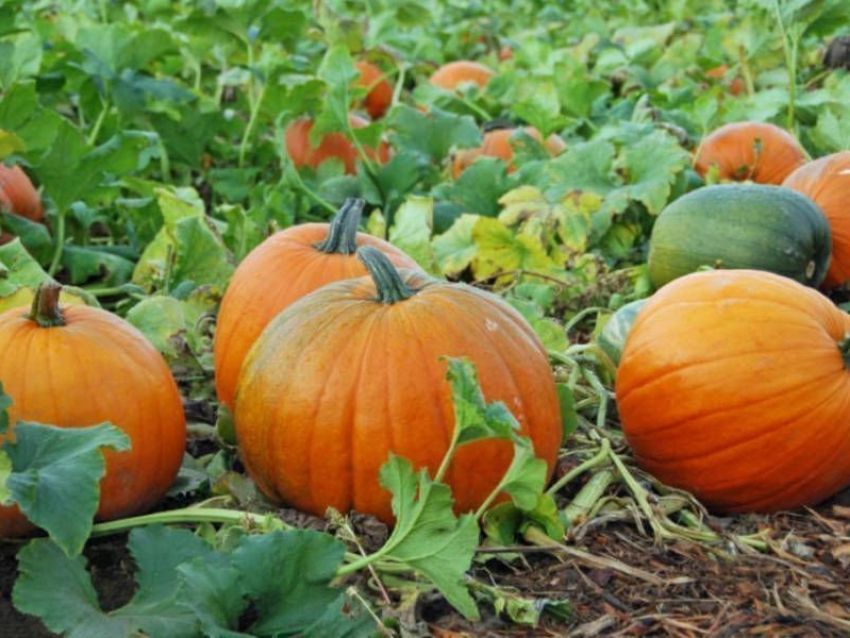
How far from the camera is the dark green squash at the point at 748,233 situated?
147 inches

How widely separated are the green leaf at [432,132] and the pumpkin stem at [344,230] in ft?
5.69

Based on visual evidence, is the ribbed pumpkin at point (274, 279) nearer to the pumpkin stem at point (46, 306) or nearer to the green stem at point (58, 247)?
the pumpkin stem at point (46, 306)

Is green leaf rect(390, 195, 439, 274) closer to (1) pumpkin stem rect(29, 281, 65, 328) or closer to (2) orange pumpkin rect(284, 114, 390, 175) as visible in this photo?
(2) orange pumpkin rect(284, 114, 390, 175)

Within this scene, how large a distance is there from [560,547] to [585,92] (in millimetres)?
3651

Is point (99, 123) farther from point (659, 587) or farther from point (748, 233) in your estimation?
point (659, 587)

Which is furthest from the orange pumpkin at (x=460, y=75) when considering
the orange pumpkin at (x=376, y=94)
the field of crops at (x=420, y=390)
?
the field of crops at (x=420, y=390)

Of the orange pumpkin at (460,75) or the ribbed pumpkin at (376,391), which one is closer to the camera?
the ribbed pumpkin at (376,391)

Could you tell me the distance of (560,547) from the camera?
2561mm

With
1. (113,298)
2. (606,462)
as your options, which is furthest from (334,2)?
(606,462)

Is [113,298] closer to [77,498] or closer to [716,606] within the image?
[77,498]

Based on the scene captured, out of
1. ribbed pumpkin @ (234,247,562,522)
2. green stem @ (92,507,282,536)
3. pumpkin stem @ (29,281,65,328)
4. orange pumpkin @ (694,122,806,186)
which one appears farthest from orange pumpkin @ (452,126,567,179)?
green stem @ (92,507,282,536)

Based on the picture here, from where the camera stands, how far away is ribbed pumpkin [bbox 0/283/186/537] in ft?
8.47

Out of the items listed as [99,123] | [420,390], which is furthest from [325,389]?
[99,123]

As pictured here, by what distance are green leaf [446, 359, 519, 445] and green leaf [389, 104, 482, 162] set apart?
8.94 feet
